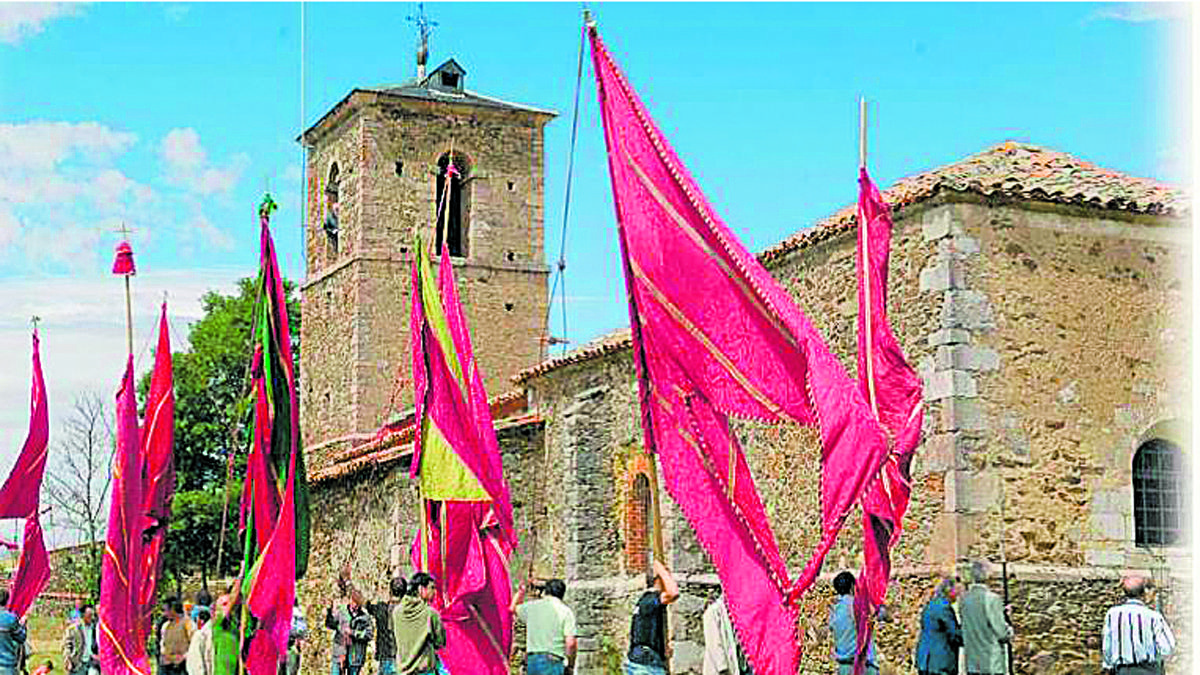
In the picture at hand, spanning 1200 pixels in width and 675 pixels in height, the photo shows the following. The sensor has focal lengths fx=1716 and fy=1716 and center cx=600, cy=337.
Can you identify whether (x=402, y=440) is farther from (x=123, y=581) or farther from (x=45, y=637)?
(x=45, y=637)

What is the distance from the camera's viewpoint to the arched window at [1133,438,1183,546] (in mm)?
15711

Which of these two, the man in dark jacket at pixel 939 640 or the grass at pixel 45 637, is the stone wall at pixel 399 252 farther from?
the man in dark jacket at pixel 939 640

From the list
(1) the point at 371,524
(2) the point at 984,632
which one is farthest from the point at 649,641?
(1) the point at 371,524

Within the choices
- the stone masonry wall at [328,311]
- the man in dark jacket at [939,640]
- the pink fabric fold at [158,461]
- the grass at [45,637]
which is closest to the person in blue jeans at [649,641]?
the man in dark jacket at [939,640]

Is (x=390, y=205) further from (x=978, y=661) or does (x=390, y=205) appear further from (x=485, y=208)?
(x=978, y=661)

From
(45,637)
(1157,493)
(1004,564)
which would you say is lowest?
(45,637)

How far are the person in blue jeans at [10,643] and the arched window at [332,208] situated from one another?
25629 millimetres

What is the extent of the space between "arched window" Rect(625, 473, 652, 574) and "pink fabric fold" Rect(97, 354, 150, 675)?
6724mm

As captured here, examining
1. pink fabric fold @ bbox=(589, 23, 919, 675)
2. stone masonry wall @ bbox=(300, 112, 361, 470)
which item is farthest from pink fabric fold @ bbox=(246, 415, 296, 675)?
stone masonry wall @ bbox=(300, 112, 361, 470)

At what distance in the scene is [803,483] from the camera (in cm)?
1722

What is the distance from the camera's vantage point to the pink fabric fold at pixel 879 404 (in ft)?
28.7

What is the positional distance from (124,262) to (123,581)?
3.29 meters

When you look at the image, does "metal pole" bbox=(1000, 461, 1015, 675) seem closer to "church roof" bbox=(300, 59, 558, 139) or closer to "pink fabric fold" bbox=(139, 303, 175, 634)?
"pink fabric fold" bbox=(139, 303, 175, 634)

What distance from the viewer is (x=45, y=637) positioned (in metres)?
39.6
